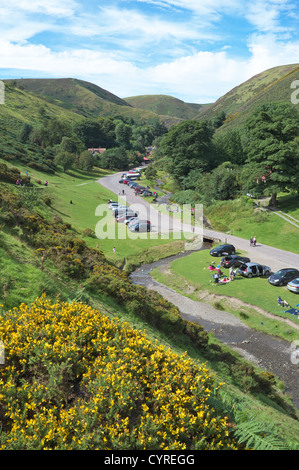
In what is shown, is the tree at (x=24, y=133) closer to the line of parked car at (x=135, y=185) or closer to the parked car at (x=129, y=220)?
the line of parked car at (x=135, y=185)

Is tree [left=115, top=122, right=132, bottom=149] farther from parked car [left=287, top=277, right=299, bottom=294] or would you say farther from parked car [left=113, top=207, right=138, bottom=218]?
parked car [left=287, top=277, right=299, bottom=294]

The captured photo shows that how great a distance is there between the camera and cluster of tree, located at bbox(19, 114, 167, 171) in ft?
272

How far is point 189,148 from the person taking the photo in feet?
233

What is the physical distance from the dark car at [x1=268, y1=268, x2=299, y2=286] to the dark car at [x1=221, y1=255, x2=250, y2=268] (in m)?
3.86

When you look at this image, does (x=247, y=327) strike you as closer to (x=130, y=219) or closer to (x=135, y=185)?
(x=130, y=219)

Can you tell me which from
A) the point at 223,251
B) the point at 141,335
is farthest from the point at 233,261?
the point at 141,335

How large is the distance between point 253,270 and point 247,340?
9470 mm

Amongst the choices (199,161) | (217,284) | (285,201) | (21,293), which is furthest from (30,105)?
(21,293)

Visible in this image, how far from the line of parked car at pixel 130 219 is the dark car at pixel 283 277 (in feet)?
61.8

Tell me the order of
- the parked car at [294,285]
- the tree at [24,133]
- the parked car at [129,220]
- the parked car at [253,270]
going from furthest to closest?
1. the tree at [24,133]
2. the parked car at [129,220]
3. the parked car at [253,270]
4. the parked car at [294,285]

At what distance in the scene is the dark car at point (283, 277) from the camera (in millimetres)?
25391

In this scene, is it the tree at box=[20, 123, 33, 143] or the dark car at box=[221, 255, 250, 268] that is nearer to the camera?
the dark car at box=[221, 255, 250, 268]
